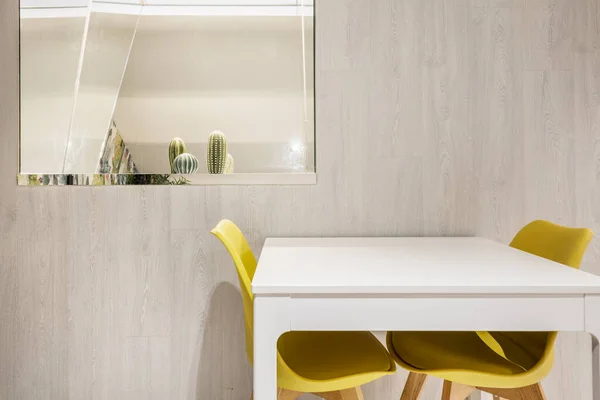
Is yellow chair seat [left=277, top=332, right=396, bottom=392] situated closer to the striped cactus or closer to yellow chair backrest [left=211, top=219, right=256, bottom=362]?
yellow chair backrest [left=211, top=219, right=256, bottom=362]

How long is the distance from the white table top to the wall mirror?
530 mm

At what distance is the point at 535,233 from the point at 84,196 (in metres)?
1.78

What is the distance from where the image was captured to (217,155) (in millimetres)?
1936

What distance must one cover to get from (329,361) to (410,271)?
0.37m

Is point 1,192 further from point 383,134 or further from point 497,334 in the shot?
point 497,334

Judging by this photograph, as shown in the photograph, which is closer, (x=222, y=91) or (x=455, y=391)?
(x=455, y=391)

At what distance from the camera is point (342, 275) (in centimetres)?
116

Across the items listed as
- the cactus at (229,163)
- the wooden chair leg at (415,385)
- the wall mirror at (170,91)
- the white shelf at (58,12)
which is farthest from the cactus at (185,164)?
the wooden chair leg at (415,385)

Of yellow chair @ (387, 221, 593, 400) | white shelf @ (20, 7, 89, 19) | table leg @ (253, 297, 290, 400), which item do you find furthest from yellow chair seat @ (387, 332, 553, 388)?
white shelf @ (20, 7, 89, 19)

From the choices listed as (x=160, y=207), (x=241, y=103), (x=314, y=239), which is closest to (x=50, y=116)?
(x=160, y=207)

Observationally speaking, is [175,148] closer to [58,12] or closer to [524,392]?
[58,12]

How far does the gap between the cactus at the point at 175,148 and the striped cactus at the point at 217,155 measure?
0.11 m

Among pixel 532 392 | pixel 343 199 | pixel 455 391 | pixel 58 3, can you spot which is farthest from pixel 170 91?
pixel 532 392

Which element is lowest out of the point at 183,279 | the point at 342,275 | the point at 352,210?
the point at 183,279
